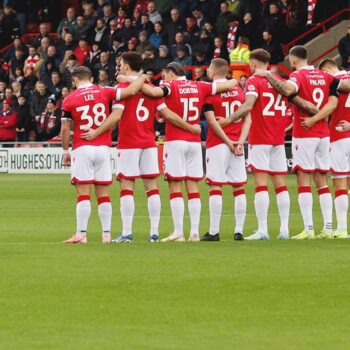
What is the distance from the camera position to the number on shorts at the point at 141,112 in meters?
16.0

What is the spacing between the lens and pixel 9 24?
43.0 meters

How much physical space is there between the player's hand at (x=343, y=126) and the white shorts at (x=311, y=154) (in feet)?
1.57

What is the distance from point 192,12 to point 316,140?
72.1 ft

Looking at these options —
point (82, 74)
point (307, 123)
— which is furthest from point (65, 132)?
point (307, 123)

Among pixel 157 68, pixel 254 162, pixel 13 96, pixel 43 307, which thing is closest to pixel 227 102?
pixel 254 162

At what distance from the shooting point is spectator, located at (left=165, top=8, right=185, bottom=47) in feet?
122

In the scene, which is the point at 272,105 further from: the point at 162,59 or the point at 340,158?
the point at 162,59

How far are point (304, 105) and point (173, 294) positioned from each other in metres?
5.36

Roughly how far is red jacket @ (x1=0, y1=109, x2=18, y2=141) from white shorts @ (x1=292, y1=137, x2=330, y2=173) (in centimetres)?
2253

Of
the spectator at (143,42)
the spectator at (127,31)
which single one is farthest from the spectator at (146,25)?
the spectator at (143,42)

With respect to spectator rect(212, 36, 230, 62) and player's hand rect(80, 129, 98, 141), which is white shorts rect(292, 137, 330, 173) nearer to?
player's hand rect(80, 129, 98, 141)

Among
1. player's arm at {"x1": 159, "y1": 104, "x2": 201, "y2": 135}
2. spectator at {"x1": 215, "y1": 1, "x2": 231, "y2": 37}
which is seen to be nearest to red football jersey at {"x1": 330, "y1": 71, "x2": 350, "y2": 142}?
player's arm at {"x1": 159, "y1": 104, "x2": 201, "y2": 135}

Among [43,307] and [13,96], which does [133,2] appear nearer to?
[13,96]

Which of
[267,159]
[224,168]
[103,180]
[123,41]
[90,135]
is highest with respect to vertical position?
[123,41]
